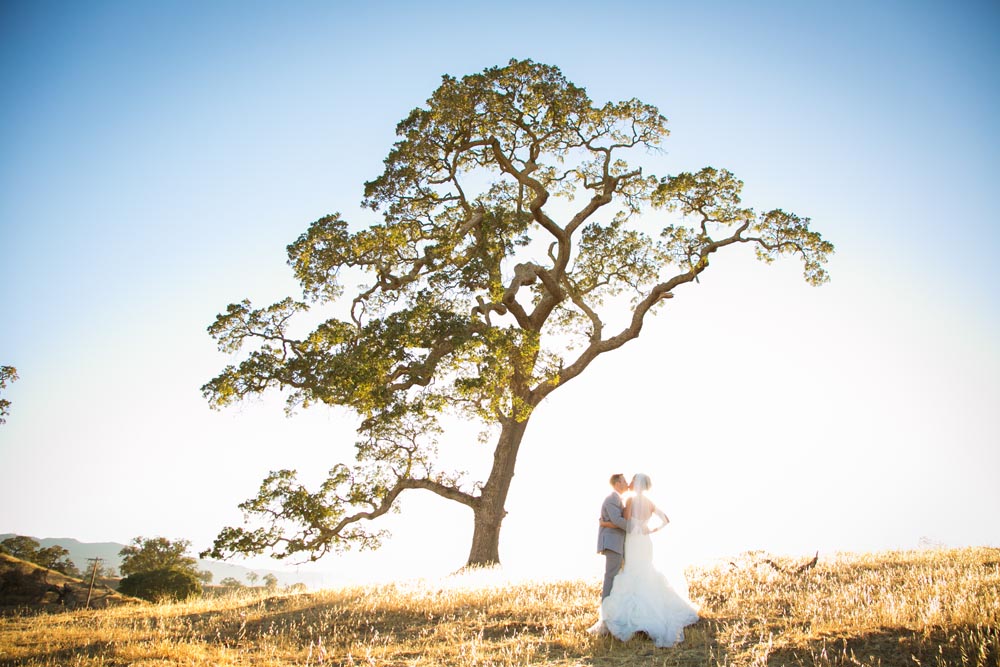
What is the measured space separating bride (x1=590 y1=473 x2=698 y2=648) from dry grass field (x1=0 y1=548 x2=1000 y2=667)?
0.71ft

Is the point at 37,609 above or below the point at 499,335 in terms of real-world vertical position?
below

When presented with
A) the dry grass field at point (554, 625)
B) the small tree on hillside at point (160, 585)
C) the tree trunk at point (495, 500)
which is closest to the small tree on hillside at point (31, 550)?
the small tree on hillside at point (160, 585)

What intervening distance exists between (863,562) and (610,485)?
6.91 m

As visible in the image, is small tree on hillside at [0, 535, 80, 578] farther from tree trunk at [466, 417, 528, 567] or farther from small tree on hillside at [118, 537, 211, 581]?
tree trunk at [466, 417, 528, 567]

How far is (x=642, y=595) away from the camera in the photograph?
837cm

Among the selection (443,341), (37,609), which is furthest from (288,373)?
(37,609)

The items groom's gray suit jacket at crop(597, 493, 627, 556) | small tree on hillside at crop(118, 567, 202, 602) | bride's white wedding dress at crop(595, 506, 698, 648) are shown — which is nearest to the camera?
bride's white wedding dress at crop(595, 506, 698, 648)

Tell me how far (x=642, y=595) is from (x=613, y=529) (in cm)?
94

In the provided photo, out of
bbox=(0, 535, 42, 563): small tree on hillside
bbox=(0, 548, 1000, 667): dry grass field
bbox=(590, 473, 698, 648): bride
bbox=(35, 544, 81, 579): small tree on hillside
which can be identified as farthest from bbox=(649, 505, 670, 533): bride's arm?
bbox=(0, 535, 42, 563): small tree on hillside

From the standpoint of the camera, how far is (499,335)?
16.7m

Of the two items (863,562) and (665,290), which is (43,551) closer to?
(665,290)

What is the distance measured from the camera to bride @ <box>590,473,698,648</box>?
318 inches

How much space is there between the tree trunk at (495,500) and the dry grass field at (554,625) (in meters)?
4.23

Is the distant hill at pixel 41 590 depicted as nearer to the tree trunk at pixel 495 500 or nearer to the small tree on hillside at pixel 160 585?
the small tree on hillside at pixel 160 585
